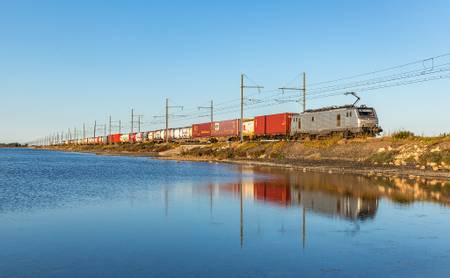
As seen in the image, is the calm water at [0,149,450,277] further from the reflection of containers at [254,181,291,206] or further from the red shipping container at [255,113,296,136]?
the red shipping container at [255,113,296,136]

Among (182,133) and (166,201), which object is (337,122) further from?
(182,133)

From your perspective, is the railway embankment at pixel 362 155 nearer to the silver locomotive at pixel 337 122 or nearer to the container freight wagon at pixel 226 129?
the silver locomotive at pixel 337 122

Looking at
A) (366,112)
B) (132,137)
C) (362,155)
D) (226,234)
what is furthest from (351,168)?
(132,137)

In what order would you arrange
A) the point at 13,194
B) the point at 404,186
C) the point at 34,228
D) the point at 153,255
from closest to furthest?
the point at 153,255
the point at 34,228
the point at 13,194
the point at 404,186

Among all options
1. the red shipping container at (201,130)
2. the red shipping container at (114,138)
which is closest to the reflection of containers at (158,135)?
the red shipping container at (201,130)

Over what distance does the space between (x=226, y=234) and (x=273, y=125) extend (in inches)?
2152

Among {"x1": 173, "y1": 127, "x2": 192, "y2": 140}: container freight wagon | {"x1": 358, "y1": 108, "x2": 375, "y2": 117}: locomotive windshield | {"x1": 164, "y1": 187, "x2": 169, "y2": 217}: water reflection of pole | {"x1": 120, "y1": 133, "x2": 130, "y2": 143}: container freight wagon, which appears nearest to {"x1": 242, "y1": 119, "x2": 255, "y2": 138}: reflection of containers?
{"x1": 173, "y1": 127, "x2": 192, "y2": 140}: container freight wagon

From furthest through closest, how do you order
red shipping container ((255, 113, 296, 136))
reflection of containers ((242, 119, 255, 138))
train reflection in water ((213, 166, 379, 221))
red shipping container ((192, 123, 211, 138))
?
1. red shipping container ((192, 123, 211, 138))
2. reflection of containers ((242, 119, 255, 138))
3. red shipping container ((255, 113, 296, 136))
4. train reflection in water ((213, 166, 379, 221))

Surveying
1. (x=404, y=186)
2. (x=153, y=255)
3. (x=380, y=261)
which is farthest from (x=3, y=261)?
(x=404, y=186)

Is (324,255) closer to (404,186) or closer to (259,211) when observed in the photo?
(259,211)

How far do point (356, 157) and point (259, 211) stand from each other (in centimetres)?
2902

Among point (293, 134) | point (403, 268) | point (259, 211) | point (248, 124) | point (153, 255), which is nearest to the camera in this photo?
point (403, 268)

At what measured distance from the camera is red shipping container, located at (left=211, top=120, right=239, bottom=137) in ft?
257

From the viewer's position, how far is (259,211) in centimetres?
1727
